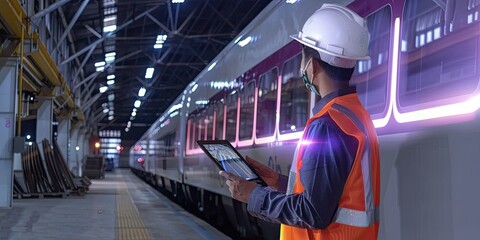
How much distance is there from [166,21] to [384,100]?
22735 millimetres

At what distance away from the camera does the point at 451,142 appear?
2.66m

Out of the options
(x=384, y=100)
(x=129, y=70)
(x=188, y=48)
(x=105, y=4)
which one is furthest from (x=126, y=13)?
(x=384, y=100)

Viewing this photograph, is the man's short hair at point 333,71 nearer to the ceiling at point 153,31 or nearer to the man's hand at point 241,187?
the man's hand at point 241,187

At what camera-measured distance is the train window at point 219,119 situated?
9219 mm

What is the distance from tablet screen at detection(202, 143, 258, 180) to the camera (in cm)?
241

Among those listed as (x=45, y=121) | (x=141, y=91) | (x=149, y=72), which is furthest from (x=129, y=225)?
(x=141, y=91)

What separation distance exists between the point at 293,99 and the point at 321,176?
3.53 m

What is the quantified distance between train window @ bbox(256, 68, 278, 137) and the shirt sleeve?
4.03 meters

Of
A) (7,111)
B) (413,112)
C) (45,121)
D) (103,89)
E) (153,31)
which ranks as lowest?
(413,112)

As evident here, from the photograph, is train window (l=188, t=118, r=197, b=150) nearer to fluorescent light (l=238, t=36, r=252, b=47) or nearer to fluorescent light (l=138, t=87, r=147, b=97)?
fluorescent light (l=238, t=36, r=252, b=47)

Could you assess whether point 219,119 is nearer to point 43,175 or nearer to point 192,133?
point 192,133

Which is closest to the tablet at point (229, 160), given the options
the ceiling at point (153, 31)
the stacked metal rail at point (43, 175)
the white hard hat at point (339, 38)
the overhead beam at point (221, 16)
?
the white hard hat at point (339, 38)

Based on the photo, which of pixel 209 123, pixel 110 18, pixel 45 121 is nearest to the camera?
pixel 209 123

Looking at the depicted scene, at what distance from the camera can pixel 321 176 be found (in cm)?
193
